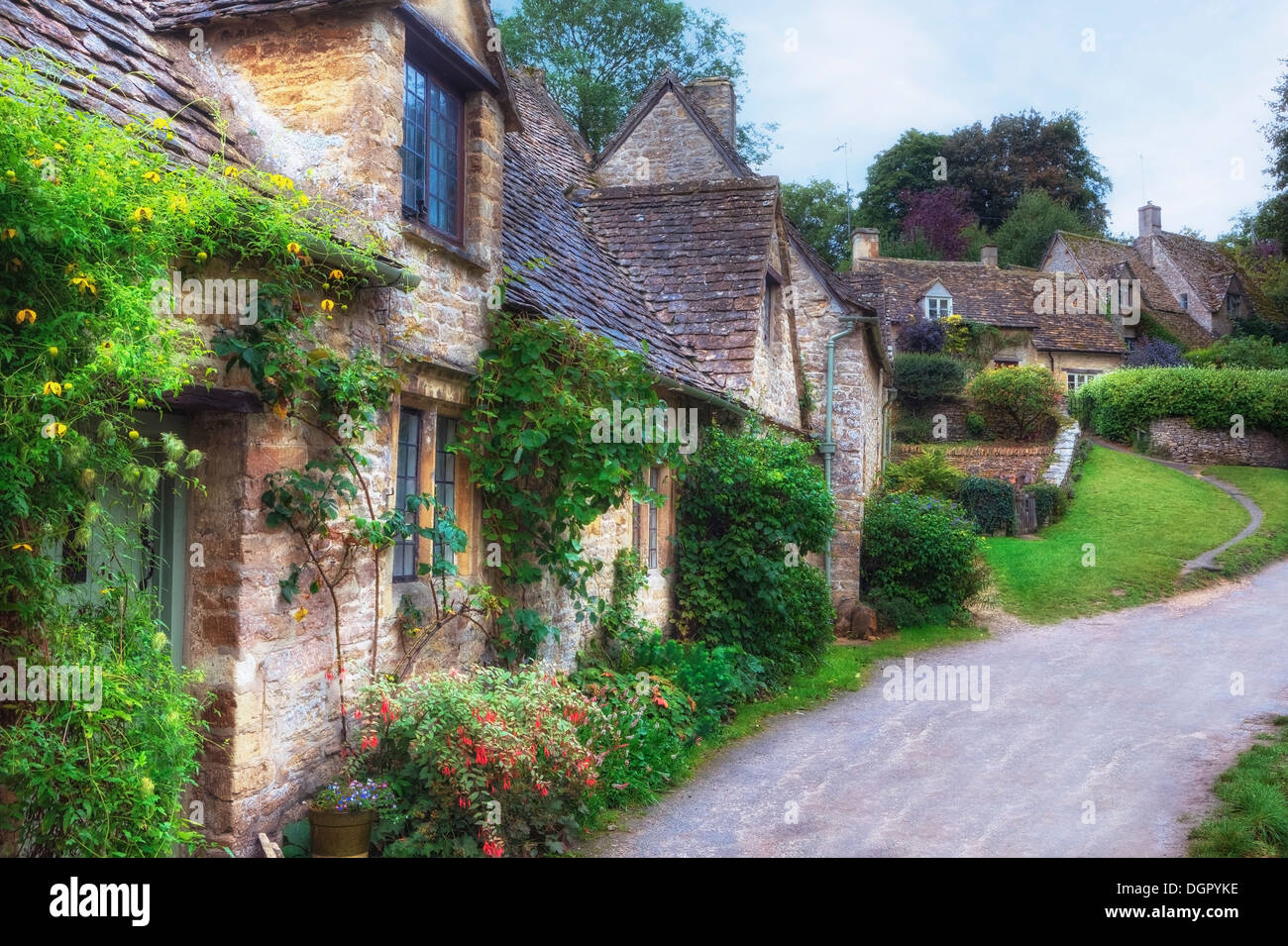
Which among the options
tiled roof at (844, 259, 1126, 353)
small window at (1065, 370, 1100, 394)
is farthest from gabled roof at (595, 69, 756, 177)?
small window at (1065, 370, 1100, 394)

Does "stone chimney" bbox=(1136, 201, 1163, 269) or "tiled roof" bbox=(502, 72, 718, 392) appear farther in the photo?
"stone chimney" bbox=(1136, 201, 1163, 269)

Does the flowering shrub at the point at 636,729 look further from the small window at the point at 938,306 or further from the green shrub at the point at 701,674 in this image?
the small window at the point at 938,306

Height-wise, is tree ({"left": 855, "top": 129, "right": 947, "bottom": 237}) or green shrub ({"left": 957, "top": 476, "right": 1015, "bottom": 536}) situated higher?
tree ({"left": 855, "top": 129, "right": 947, "bottom": 237})

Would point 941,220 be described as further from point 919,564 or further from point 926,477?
point 919,564

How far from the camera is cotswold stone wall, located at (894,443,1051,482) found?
2825 cm

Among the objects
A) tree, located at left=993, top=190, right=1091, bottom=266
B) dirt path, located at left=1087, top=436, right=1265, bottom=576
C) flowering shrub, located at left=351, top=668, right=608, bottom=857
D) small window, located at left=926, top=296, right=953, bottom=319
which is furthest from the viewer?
tree, located at left=993, top=190, right=1091, bottom=266

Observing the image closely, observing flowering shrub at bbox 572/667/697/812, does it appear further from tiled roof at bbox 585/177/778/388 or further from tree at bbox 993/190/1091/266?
tree at bbox 993/190/1091/266

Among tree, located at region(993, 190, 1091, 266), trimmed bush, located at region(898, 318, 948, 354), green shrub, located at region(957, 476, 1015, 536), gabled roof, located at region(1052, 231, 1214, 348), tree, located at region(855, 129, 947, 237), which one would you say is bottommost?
green shrub, located at region(957, 476, 1015, 536)

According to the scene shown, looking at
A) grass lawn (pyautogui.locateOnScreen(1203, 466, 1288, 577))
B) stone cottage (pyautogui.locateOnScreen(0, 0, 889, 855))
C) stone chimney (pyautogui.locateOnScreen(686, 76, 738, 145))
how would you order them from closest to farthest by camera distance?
1. stone cottage (pyautogui.locateOnScreen(0, 0, 889, 855))
2. stone chimney (pyautogui.locateOnScreen(686, 76, 738, 145))
3. grass lawn (pyautogui.locateOnScreen(1203, 466, 1288, 577))

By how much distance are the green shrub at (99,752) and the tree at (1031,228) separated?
167 ft

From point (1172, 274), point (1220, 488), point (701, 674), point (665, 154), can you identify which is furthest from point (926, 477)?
point (1172, 274)

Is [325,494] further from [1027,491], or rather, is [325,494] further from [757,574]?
[1027,491]

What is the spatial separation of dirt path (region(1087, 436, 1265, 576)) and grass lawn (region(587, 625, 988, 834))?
732cm
